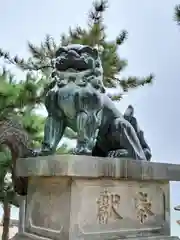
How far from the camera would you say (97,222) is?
1.81 meters

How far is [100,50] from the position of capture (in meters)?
4.78

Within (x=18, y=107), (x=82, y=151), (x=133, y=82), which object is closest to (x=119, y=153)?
(x=82, y=151)

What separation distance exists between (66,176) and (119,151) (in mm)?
456

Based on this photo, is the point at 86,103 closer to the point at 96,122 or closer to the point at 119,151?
the point at 96,122

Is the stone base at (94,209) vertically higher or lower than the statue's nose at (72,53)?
lower

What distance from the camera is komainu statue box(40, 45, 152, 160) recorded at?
6.31ft

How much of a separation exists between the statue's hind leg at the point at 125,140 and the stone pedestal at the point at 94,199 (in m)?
0.12

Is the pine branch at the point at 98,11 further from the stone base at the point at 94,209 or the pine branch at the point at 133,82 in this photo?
the stone base at the point at 94,209

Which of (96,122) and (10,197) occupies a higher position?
(96,122)

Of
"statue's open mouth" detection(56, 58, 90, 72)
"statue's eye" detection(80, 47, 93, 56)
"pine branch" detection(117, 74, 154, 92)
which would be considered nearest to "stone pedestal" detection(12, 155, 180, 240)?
"statue's open mouth" detection(56, 58, 90, 72)

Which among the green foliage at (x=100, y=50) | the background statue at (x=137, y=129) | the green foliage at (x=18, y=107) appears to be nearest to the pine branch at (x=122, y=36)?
the green foliage at (x=100, y=50)

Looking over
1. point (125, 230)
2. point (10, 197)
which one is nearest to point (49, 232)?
point (125, 230)

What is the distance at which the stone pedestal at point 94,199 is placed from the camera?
170 centimetres

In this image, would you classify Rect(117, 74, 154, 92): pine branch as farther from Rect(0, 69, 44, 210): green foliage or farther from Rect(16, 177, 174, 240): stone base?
Rect(16, 177, 174, 240): stone base
